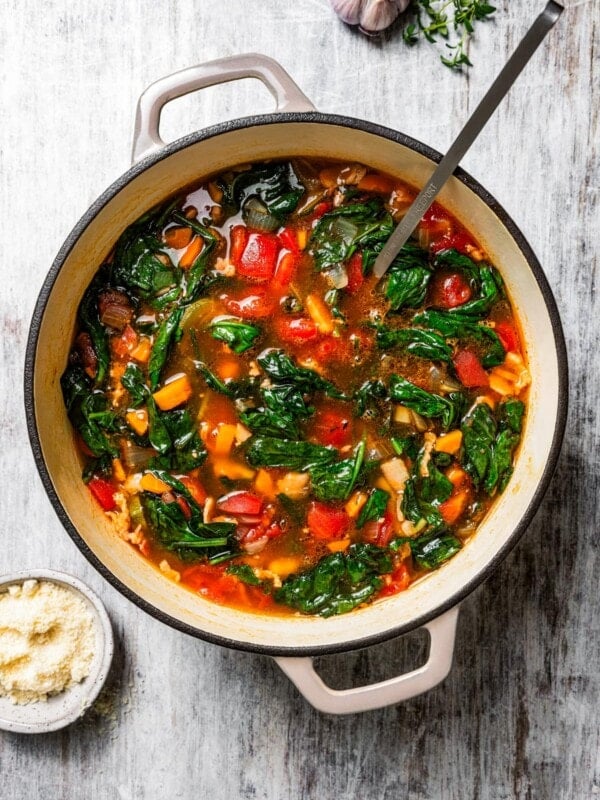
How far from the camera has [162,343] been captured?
4.09 m

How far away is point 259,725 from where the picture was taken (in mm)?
4535

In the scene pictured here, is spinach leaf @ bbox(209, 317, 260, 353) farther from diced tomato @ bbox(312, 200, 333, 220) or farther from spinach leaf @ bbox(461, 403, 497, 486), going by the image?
spinach leaf @ bbox(461, 403, 497, 486)

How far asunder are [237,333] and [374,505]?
1.06m

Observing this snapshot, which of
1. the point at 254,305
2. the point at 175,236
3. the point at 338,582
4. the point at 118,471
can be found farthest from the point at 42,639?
the point at 175,236

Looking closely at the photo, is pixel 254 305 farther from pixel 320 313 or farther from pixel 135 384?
pixel 135 384

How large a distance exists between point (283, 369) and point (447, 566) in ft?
4.07

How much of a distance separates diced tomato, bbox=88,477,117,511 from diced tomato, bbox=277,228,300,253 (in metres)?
1.43

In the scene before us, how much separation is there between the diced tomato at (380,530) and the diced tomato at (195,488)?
2.62 feet

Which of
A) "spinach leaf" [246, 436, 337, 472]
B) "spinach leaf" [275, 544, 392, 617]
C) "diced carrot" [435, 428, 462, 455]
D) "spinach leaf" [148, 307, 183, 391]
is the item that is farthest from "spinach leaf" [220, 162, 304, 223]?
"spinach leaf" [275, 544, 392, 617]

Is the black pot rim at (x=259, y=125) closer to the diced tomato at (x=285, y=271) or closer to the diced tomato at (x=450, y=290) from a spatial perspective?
the diced tomato at (x=450, y=290)

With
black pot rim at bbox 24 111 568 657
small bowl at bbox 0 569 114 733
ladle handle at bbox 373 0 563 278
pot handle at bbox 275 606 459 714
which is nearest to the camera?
ladle handle at bbox 373 0 563 278

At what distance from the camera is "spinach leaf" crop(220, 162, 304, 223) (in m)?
4.12

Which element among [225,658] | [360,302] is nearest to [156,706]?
[225,658]

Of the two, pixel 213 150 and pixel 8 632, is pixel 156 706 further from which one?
pixel 213 150
